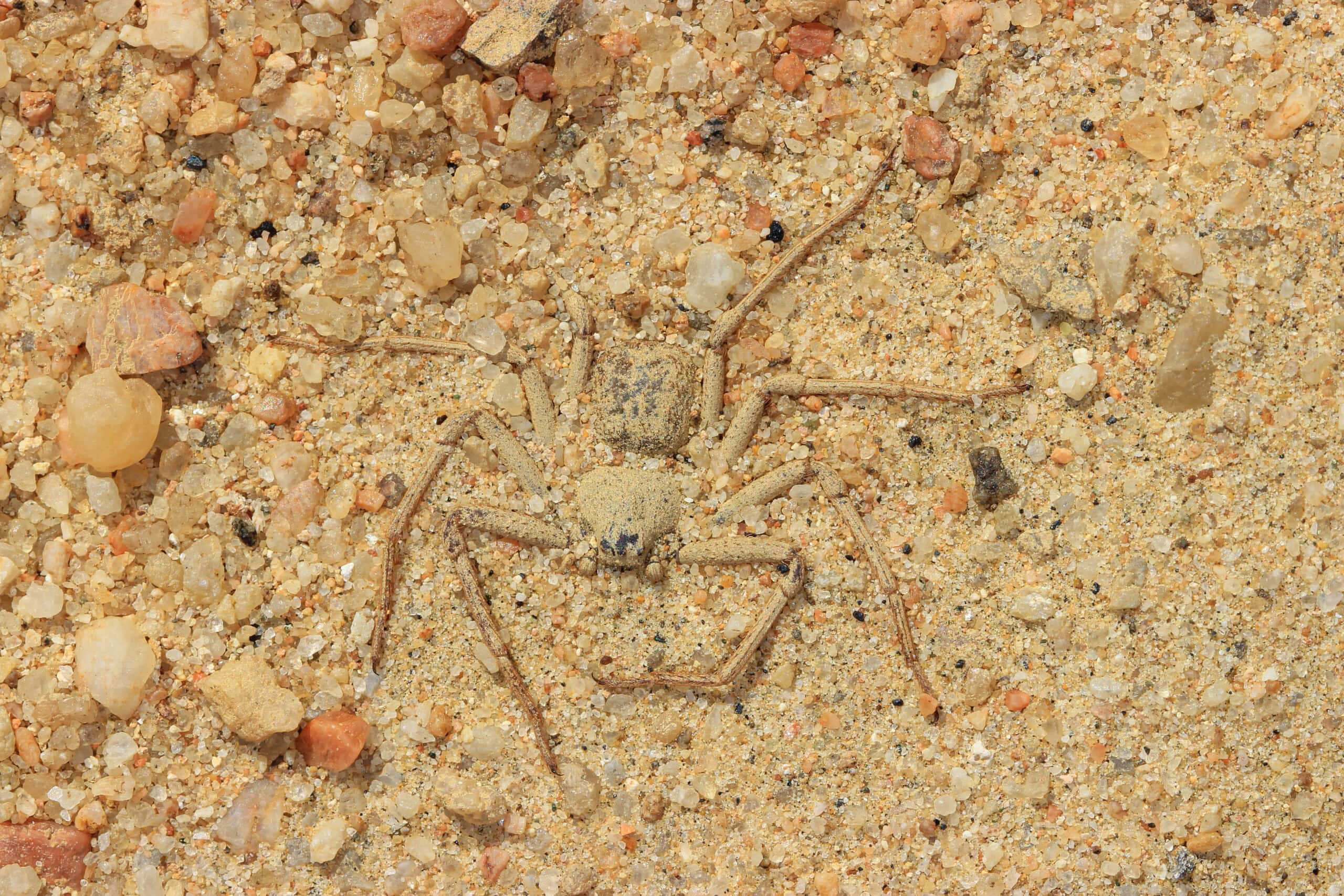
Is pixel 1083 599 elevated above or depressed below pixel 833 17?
below

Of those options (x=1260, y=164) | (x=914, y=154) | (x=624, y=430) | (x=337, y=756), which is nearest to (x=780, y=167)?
(x=914, y=154)

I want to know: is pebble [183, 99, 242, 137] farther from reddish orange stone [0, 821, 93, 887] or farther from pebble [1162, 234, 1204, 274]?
pebble [1162, 234, 1204, 274]

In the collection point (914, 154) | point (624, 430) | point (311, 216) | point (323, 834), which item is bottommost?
point (323, 834)

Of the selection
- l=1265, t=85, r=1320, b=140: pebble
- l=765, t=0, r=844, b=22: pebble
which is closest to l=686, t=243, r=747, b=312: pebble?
l=765, t=0, r=844, b=22: pebble

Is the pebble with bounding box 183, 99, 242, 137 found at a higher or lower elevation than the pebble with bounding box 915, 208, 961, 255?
higher

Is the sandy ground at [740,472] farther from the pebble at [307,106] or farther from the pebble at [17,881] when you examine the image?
the pebble at [17,881]

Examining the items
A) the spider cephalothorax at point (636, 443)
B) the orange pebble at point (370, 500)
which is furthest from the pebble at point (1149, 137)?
the orange pebble at point (370, 500)

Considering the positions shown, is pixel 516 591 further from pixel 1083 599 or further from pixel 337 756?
pixel 1083 599
